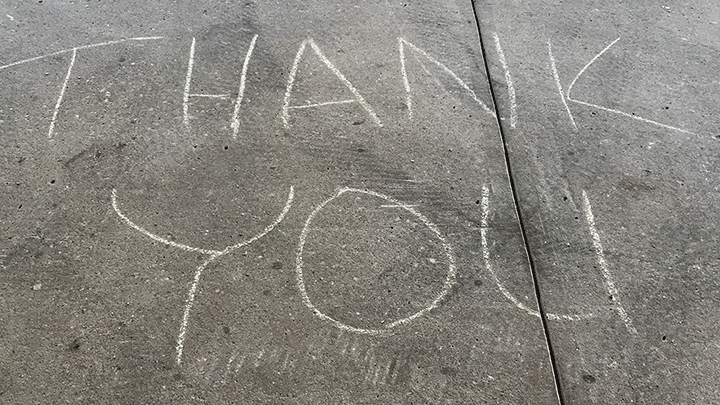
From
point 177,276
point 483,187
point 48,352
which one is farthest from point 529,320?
point 48,352

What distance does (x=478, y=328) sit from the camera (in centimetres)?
311

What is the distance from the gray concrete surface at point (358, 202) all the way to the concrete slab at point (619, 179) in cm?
1

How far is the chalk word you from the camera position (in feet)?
10.1

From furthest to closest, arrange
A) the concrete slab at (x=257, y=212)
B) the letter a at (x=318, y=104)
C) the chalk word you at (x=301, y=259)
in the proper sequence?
1. the letter a at (x=318, y=104)
2. the chalk word you at (x=301, y=259)
3. the concrete slab at (x=257, y=212)

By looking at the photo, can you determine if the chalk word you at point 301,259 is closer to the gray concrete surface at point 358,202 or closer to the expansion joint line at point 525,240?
the gray concrete surface at point 358,202

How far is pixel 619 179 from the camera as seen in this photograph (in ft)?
12.3

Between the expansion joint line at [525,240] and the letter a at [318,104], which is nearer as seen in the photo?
the expansion joint line at [525,240]

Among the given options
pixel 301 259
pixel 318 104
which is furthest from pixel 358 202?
pixel 318 104

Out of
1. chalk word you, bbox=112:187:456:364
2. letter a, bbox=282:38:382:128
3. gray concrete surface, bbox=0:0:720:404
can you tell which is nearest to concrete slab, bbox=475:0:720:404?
gray concrete surface, bbox=0:0:720:404

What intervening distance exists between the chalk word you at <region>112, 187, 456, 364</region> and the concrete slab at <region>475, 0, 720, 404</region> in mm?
431

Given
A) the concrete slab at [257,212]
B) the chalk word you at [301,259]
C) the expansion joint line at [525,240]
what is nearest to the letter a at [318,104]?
the concrete slab at [257,212]

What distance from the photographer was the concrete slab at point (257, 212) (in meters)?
2.97

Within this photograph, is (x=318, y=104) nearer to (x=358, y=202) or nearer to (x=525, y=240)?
(x=358, y=202)

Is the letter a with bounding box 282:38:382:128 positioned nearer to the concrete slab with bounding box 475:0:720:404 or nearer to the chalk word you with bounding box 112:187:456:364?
the chalk word you with bounding box 112:187:456:364
